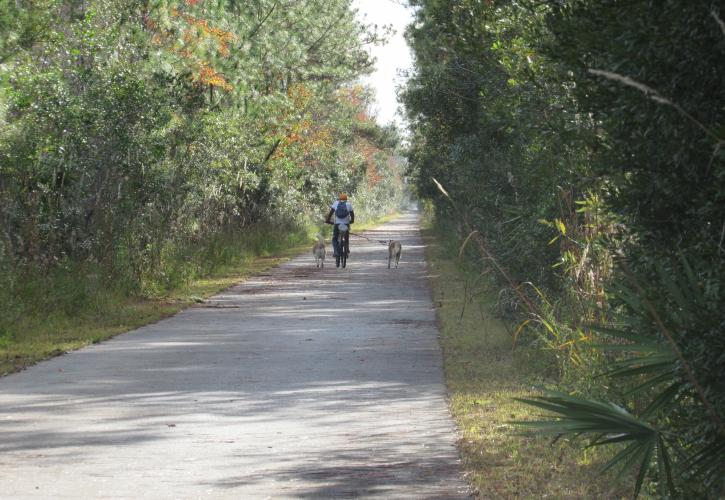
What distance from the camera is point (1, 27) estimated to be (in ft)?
86.7

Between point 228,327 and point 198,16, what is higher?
point 198,16

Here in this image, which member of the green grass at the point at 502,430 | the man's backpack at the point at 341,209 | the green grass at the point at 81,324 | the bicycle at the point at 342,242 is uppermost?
the man's backpack at the point at 341,209

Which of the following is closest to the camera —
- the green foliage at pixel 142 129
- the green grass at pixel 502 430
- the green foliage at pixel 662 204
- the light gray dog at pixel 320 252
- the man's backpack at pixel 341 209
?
the green foliage at pixel 662 204

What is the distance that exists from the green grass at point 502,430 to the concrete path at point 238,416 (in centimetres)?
20

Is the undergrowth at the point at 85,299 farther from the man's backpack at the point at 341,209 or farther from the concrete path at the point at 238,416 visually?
the man's backpack at the point at 341,209

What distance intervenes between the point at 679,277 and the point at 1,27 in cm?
2332

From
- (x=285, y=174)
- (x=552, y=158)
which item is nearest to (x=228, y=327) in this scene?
(x=552, y=158)

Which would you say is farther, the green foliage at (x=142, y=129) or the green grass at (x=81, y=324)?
the green foliage at (x=142, y=129)

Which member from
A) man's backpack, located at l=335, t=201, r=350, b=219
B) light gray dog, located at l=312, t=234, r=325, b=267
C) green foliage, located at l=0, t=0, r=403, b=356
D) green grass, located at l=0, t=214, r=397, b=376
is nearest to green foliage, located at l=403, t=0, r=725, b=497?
green grass, located at l=0, t=214, r=397, b=376

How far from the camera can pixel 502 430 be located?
995 cm

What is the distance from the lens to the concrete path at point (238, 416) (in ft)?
26.1

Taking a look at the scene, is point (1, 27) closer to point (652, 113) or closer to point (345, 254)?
point (345, 254)

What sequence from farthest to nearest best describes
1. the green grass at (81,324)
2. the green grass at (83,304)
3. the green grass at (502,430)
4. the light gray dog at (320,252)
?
the light gray dog at (320,252) < the green grass at (83,304) < the green grass at (81,324) < the green grass at (502,430)

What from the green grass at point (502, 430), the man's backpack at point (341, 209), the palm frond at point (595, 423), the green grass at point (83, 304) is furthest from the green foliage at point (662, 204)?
the man's backpack at point (341, 209)
